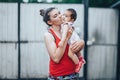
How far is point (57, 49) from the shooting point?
2.52 metres

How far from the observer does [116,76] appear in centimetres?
695

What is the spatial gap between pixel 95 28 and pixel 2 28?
1.86 m

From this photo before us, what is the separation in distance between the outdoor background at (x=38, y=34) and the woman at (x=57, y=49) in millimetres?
3865

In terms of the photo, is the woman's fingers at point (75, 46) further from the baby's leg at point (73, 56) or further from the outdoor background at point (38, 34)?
the outdoor background at point (38, 34)

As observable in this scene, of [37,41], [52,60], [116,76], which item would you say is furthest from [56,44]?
[116,76]

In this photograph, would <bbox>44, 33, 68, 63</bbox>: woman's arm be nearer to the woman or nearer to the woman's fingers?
the woman

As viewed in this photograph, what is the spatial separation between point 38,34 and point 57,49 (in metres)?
4.16

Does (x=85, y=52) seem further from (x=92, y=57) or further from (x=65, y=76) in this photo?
(x=65, y=76)

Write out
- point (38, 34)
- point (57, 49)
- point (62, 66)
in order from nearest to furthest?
point (57, 49) < point (62, 66) < point (38, 34)

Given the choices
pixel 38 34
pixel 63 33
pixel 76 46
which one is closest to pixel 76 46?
pixel 76 46

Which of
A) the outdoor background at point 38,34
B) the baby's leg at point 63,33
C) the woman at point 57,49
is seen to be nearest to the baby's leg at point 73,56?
the woman at point 57,49

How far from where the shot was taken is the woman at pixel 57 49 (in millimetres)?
2537

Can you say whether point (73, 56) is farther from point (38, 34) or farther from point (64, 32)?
point (38, 34)

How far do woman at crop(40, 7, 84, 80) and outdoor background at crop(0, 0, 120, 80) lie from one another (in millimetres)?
3865
